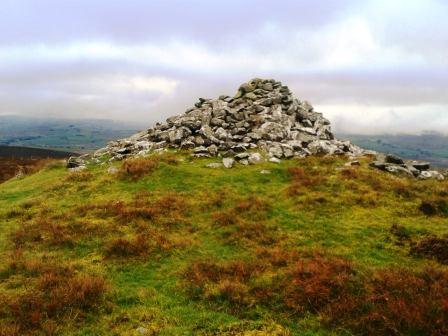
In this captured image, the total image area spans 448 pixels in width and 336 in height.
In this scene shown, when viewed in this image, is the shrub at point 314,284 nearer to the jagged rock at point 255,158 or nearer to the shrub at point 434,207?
the shrub at point 434,207

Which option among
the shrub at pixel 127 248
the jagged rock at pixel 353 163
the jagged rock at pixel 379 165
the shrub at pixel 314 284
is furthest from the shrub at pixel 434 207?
the shrub at pixel 127 248

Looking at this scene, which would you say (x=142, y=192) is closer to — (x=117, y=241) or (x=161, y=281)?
(x=117, y=241)

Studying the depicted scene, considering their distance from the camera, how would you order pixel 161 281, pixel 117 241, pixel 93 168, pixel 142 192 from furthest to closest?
pixel 93 168 → pixel 142 192 → pixel 117 241 → pixel 161 281

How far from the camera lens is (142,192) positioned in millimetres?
28406

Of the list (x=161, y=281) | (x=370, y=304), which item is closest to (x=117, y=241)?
(x=161, y=281)

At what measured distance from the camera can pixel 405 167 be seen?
34469 millimetres

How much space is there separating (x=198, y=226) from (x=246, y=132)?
62.0 ft

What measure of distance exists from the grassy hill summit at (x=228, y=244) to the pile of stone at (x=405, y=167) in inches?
7.4

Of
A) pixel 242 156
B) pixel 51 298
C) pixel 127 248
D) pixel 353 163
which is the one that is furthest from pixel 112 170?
pixel 51 298

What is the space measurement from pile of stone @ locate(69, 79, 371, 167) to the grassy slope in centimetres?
256

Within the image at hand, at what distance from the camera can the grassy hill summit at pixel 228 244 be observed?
13.7 metres

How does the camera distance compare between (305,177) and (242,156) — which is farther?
(242,156)

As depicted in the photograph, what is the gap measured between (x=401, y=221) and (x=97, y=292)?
1597cm

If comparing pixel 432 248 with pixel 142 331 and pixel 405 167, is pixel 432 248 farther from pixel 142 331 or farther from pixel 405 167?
pixel 405 167
